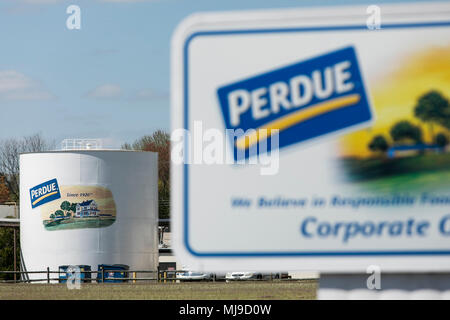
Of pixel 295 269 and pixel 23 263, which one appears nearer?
pixel 295 269

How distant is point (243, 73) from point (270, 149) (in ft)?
2.18

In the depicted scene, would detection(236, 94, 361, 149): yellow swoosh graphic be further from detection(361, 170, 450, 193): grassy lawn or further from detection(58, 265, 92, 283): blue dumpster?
detection(58, 265, 92, 283): blue dumpster

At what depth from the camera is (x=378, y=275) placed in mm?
7332

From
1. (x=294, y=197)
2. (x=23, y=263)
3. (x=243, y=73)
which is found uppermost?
(x=243, y=73)

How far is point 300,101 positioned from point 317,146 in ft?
1.37

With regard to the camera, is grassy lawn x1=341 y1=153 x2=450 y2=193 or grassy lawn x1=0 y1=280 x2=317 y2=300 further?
grassy lawn x1=0 y1=280 x2=317 y2=300

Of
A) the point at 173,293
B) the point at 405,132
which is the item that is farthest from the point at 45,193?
the point at 405,132

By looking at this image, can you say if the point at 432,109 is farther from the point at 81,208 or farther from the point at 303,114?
the point at 81,208

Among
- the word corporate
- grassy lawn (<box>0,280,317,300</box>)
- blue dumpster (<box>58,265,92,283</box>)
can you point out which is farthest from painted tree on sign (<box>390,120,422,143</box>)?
blue dumpster (<box>58,265,92,283</box>)

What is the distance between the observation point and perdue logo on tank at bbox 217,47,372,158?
281 inches

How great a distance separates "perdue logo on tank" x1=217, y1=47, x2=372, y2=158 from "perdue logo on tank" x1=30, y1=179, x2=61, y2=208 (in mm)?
42610

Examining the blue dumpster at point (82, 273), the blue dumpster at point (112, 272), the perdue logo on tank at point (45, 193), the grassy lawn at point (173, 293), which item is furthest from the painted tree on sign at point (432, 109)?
the perdue logo on tank at point (45, 193)
